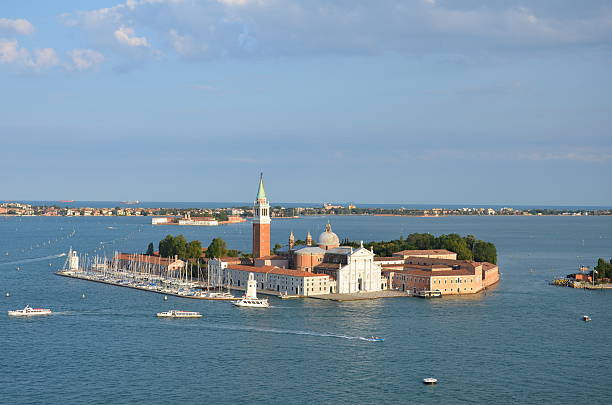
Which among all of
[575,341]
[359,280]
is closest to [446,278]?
[359,280]

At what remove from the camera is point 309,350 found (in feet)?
97.7

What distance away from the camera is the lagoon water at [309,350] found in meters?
24.5

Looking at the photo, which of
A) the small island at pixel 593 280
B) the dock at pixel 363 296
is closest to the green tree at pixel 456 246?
the small island at pixel 593 280

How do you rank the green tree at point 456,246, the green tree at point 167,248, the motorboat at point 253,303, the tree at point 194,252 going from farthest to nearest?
the green tree at point 167,248, the tree at point 194,252, the green tree at point 456,246, the motorboat at point 253,303

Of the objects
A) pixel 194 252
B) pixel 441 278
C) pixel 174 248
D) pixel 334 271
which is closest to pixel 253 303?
pixel 334 271

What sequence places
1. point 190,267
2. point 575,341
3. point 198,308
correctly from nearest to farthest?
point 575,341 → point 198,308 → point 190,267

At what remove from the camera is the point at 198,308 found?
132ft

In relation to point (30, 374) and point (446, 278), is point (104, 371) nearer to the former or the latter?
point (30, 374)

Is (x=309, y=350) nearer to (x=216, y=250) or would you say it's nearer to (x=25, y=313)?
(x=25, y=313)

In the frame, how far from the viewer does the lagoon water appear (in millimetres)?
24469

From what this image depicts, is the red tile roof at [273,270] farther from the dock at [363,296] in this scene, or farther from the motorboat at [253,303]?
the motorboat at [253,303]

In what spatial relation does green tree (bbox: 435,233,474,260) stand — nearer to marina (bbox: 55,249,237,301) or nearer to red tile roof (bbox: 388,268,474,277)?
red tile roof (bbox: 388,268,474,277)

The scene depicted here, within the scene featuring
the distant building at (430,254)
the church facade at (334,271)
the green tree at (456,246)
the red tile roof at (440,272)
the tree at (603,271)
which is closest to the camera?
the church facade at (334,271)

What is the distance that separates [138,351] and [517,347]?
14.3 meters
